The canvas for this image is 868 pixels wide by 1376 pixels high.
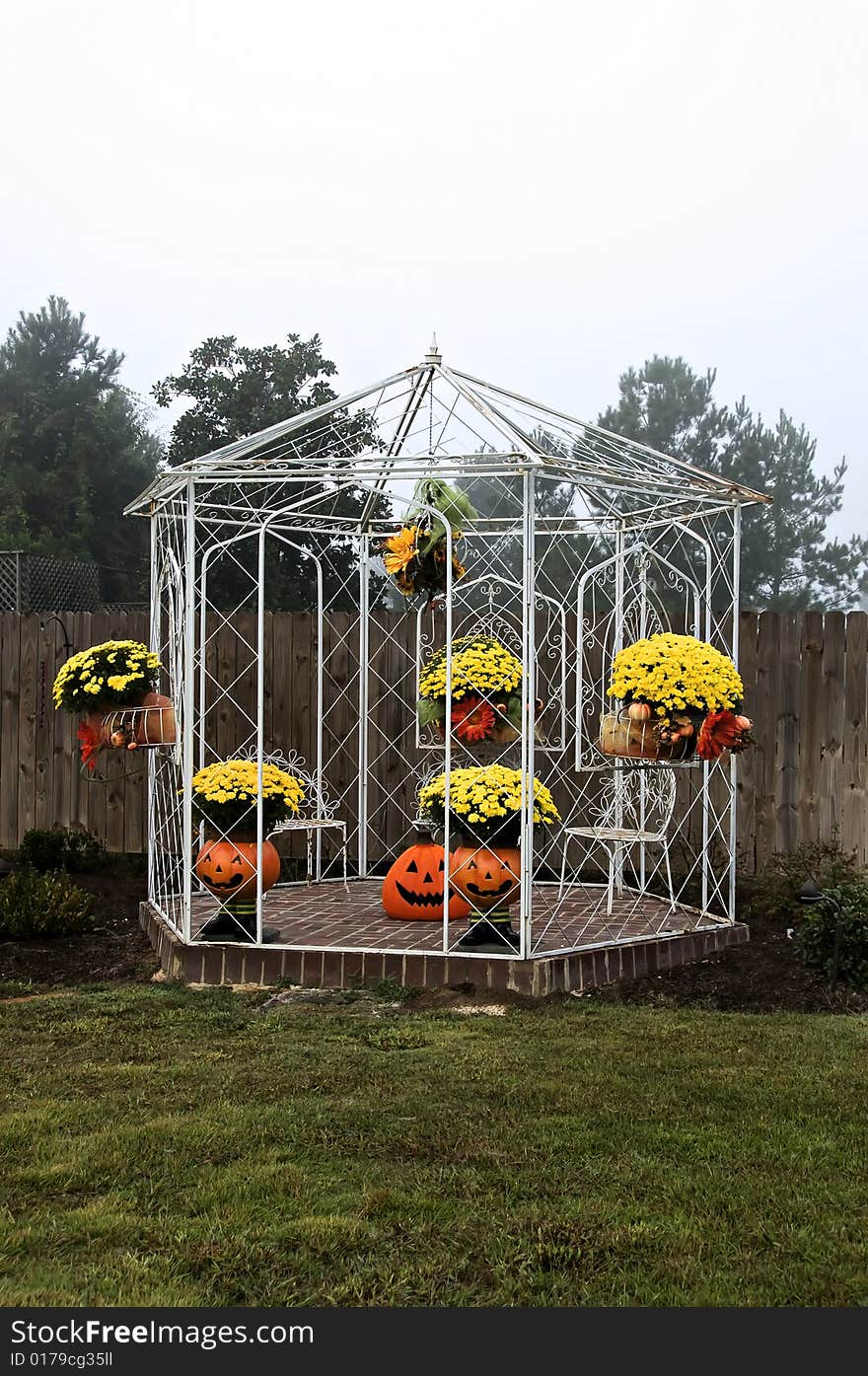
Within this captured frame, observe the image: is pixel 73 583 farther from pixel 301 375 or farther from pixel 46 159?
pixel 46 159

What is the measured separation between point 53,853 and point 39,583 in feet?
17.8

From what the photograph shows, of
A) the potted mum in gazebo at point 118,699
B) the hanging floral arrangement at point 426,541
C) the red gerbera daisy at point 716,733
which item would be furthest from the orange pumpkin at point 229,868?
the red gerbera daisy at point 716,733

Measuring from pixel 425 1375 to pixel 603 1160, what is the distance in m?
1.26

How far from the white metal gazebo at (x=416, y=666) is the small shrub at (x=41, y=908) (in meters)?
0.45

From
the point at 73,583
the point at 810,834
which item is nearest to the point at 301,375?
the point at 73,583

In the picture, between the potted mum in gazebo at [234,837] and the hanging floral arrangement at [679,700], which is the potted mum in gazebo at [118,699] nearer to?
the potted mum in gazebo at [234,837]

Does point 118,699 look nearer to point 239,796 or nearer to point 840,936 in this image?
point 239,796

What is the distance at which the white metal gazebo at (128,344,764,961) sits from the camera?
6172 millimetres

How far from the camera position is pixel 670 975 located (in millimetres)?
6277

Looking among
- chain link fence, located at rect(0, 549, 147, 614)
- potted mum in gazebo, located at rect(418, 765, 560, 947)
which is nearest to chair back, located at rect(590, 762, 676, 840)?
potted mum in gazebo, located at rect(418, 765, 560, 947)

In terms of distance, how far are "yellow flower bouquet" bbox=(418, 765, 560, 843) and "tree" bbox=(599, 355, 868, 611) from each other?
2016 centimetres

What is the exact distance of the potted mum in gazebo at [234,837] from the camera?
6348mm

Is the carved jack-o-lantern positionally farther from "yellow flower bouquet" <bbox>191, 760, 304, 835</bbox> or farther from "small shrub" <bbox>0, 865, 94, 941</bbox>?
"small shrub" <bbox>0, 865, 94, 941</bbox>

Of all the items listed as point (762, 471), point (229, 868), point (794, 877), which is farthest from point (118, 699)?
point (762, 471)
